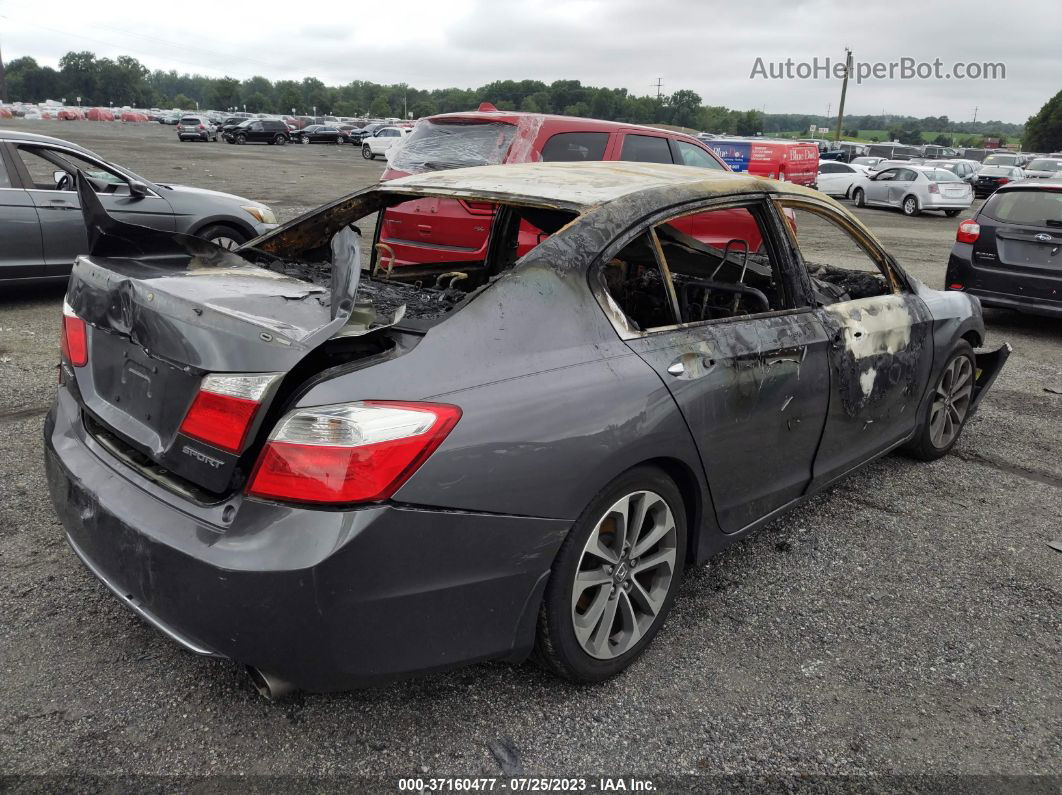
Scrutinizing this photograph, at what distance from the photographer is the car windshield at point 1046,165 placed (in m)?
30.2

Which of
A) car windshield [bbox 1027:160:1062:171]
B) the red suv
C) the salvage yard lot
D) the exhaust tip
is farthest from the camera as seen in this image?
car windshield [bbox 1027:160:1062:171]

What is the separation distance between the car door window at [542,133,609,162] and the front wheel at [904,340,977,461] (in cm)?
324

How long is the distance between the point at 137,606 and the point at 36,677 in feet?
1.98

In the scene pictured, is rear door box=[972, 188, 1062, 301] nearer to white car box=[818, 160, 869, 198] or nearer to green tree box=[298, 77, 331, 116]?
white car box=[818, 160, 869, 198]

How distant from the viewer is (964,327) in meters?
4.43

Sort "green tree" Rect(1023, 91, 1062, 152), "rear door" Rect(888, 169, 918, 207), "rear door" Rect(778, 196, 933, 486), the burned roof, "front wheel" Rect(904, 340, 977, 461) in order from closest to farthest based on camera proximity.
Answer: the burned roof, "rear door" Rect(778, 196, 933, 486), "front wheel" Rect(904, 340, 977, 461), "rear door" Rect(888, 169, 918, 207), "green tree" Rect(1023, 91, 1062, 152)

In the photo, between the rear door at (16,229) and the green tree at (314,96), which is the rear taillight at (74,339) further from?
the green tree at (314,96)

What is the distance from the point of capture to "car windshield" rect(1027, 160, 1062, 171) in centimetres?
3022

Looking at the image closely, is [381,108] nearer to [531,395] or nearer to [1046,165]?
[1046,165]

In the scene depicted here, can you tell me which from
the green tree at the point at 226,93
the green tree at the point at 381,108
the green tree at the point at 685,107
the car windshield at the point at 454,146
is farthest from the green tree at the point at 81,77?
the car windshield at the point at 454,146

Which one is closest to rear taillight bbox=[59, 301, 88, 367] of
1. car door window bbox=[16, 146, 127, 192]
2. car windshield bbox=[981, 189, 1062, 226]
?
car door window bbox=[16, 146, 127, 192]

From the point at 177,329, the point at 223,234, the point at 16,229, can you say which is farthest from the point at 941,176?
the point at 177,329

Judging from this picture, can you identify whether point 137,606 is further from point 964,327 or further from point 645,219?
point 964,327

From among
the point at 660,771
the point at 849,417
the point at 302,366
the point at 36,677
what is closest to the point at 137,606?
the point at 36,677
